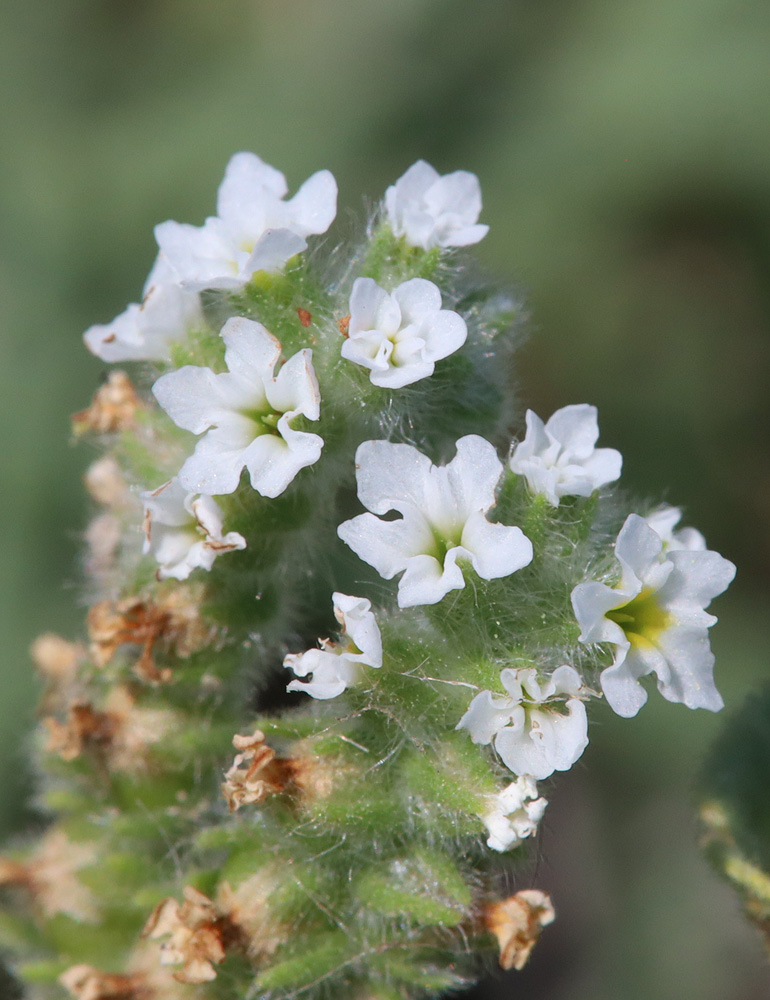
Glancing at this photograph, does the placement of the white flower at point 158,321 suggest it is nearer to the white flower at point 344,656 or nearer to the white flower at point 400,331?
the white flower at point 400,331

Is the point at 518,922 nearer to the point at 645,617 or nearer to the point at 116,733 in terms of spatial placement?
the point at 645,617

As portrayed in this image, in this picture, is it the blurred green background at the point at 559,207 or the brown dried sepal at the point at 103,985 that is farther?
the blurred green background at the point at 559,207

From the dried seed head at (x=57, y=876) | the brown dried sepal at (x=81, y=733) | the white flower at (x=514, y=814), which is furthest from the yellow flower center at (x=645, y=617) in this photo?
the dried seed head at (x=57, y=876)

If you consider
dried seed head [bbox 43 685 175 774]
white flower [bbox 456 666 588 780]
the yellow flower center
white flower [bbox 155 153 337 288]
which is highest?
white flower [bbox 155 153 337 288]

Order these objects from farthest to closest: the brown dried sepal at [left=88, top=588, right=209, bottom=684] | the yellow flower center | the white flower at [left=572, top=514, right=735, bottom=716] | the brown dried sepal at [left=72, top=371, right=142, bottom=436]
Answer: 1. the brown dried sepal at [left=72, top=371, right=142, bottom=436]
2. the brown dried sepal at [left=88, top=588, right=209, bottom=684]
3. the yellow flower center
4. the white flower at [left=572, top=514, right=735, bottom=716]

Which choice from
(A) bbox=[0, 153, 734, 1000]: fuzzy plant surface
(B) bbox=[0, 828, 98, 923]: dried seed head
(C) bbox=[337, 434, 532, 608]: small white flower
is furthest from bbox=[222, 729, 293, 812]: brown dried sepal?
(B) bbox=[0, 828, 98, 923]: dried seed head

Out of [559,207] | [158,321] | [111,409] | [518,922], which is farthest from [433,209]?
[559,207]

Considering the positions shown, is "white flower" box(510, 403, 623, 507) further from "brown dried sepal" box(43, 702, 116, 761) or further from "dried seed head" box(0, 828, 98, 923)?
"dried seed head" box(0, 828, 98, 923)

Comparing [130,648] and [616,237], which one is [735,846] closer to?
[130,648]
